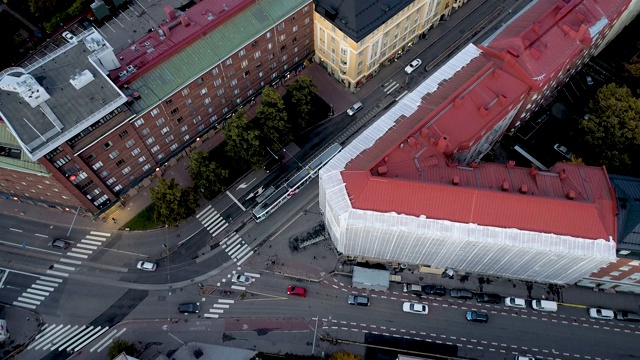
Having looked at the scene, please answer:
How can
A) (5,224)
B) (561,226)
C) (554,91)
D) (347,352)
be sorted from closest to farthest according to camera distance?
(561,226), (347,352), (5,224), (554,91)

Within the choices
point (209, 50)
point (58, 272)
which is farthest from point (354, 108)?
point (58, 272)

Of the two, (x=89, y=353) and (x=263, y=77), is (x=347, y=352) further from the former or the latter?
(x=263, y=77)

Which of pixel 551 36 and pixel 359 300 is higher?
pixel 551 36

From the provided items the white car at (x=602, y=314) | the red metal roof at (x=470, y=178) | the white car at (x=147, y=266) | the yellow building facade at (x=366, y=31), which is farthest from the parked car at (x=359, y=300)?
the yellow building facade at (x=366, y=31)

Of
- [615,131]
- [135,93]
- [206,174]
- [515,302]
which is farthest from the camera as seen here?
[206,174]

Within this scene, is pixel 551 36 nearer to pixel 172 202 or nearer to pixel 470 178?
pixel 470 178

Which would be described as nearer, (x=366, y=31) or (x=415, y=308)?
(x=415, y=308)

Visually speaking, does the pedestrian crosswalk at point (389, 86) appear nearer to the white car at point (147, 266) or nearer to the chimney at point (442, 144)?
the chimney at point (442, 144)

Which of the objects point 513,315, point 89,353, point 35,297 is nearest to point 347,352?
point 513,315
